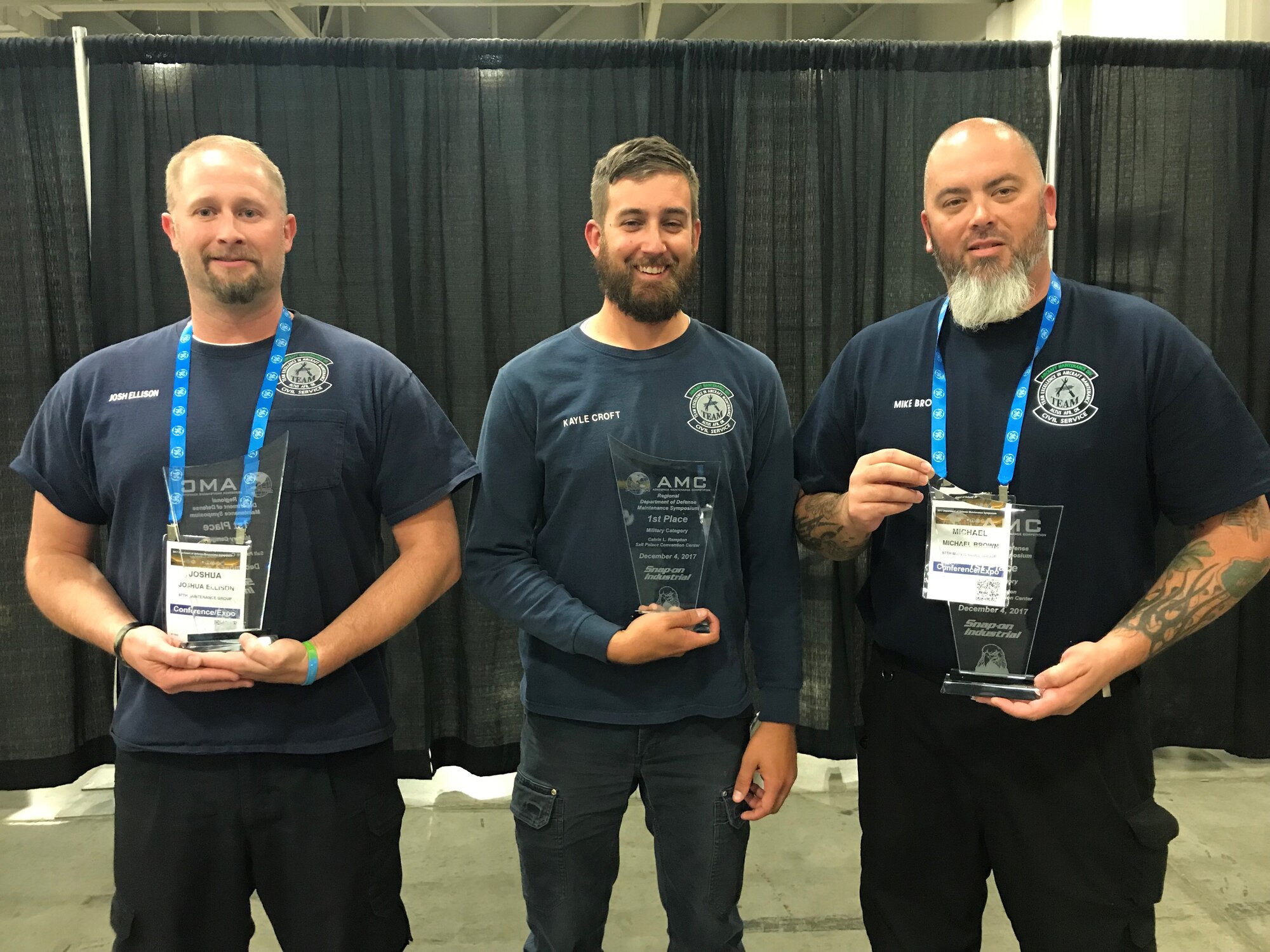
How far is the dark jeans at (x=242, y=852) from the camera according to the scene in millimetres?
1510

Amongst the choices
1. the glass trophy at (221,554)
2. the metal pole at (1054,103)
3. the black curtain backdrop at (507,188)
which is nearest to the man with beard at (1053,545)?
the glass trophy at (221,554)

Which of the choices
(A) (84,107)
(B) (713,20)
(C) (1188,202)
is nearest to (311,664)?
(A) (84,107)

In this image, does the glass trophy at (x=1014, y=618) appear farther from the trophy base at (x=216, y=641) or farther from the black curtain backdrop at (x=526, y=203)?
the black curtain backdrop at (x=526, y=203)

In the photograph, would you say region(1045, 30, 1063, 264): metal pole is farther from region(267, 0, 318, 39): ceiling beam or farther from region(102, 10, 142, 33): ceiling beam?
region(102, 10, 142, 33): ceiling beam

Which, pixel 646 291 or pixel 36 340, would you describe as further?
pixel 36 340

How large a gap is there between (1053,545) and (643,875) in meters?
1.91

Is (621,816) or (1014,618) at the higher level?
(1014,618)

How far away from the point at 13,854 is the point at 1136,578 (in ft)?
11.1

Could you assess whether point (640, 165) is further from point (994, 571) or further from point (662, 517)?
point (994, 571)

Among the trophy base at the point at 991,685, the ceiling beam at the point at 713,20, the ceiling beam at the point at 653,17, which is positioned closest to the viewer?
the trophy base at the point at 991,685

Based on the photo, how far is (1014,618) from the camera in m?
1.48

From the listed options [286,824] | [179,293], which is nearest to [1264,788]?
[286,824]

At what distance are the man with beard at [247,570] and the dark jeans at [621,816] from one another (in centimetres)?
28

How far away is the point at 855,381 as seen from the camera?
1713 mm
